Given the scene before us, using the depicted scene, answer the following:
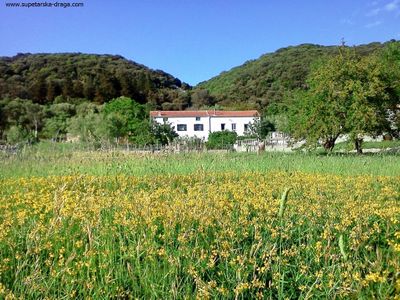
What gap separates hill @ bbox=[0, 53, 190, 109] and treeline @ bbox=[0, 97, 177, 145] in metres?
14.2

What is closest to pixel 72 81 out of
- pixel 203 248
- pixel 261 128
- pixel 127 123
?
pixel 127 123

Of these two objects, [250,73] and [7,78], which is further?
[250,73]

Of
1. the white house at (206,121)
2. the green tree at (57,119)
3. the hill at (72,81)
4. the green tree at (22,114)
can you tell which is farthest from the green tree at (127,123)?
the hill at (72,81)

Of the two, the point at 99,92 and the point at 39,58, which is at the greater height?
the point at 39,58

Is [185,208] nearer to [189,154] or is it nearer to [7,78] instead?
[189,154]

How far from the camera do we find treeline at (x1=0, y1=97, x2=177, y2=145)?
2891 centimetres

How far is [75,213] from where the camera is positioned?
321 centimetres

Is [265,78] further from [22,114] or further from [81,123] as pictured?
[81,123]

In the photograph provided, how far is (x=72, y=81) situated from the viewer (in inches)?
2564

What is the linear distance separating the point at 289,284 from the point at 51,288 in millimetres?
1398

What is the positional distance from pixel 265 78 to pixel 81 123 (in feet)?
183

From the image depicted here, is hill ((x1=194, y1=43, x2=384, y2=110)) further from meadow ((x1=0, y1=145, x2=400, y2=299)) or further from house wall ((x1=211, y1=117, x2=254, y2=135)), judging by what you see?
meadow ((x1=0, y1=145, x2=400, y2=299))

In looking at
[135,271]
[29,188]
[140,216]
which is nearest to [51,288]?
[135,271]

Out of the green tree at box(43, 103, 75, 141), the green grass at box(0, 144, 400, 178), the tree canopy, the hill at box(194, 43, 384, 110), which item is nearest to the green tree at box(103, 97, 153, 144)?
the green tree at box(43, 103, 75, 141)
